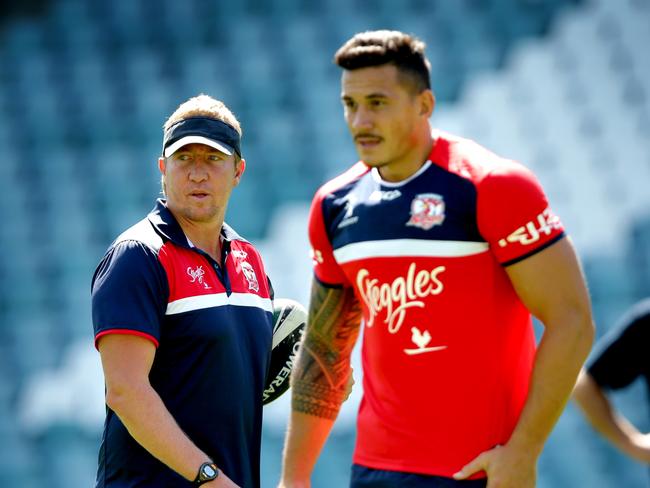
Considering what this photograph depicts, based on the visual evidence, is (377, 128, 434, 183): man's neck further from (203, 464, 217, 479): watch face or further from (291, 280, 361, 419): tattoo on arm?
(203, 464, 217, 479): watch face

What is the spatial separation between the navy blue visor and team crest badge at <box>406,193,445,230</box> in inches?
22.3

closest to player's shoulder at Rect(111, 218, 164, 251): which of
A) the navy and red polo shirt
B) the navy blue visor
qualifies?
the navy and red polo shirt

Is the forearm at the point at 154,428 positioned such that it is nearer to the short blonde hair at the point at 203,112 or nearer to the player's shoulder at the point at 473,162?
the short blonde hair at the point at 203,112

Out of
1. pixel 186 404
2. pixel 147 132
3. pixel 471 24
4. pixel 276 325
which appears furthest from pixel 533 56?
pixel 186 404

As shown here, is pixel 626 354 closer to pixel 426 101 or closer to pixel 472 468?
pixel 472 468

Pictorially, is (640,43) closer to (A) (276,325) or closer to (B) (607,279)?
(B) (607,279)

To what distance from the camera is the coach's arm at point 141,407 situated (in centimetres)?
276

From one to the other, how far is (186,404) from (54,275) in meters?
4.81

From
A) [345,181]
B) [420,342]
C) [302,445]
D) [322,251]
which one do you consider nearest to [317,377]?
[302,445]

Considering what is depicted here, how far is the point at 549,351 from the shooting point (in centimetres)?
279

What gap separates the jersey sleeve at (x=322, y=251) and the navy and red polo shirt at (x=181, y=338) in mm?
347

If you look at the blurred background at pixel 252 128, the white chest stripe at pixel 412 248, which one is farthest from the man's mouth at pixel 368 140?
the blurred background at pixel 252 128

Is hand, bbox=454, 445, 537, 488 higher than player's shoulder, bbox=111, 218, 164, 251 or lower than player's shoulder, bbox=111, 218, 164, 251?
lower

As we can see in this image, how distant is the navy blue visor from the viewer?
3062 mm
